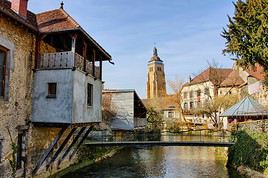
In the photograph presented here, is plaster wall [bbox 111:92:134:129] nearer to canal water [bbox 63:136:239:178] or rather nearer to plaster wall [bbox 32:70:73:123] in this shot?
canal water [bbox 63:136:239:178]

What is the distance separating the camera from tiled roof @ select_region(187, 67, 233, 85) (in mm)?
52062

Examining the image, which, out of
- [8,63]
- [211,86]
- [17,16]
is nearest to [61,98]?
[8,63]

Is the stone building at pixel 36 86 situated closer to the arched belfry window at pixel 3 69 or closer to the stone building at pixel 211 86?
the arched belfry window at pixel 3 69

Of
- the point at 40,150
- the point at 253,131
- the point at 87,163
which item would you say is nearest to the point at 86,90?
the point at 40,150

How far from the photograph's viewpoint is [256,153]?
1588 centimetres

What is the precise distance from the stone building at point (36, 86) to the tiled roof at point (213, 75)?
4147cm

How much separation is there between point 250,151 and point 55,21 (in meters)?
12.6

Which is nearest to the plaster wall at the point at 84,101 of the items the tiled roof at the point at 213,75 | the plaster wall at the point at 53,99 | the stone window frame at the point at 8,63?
the plaster wall at the point at 53,99

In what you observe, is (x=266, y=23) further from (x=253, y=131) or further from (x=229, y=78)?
(x=229, y=78)

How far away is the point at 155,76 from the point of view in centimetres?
9181

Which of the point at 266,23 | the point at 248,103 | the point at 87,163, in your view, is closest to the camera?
the point at 266,23

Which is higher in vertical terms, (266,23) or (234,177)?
(266,23)

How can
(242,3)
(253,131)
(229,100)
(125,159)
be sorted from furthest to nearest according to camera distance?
1. (229,100)
2. (125,159)
3. (253,131)
4. (242,3)

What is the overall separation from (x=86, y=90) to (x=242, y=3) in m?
9.47
